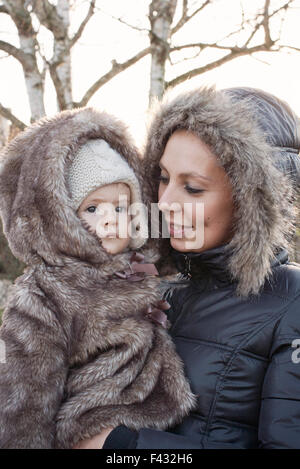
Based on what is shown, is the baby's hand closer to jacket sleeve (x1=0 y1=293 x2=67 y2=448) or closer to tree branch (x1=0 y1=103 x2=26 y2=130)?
jacket sleeve (x1=0 y1=293 x2=67 y2=448)

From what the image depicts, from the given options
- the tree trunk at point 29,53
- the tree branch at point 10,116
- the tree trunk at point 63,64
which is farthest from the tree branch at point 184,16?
the tree branch at point 10,116

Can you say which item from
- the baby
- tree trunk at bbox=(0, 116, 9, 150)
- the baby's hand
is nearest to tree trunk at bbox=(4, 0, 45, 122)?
tree trunk at bbox=(0, 116, 9, 150)

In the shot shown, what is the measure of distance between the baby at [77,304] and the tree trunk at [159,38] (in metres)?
2.86

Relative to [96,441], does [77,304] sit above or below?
above

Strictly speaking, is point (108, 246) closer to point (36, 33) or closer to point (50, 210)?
point (50, 210)

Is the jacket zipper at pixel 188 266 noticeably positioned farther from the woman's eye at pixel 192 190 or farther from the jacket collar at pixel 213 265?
the woman's eye at pixel 192 190

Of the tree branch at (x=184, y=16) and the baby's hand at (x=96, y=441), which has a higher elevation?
the tree branch at (x=184, y=16)

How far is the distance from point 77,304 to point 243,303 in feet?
2.04

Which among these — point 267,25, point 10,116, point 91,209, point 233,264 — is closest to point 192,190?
point 233,264

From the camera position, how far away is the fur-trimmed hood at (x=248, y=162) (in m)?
1.63

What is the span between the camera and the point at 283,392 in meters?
1.45

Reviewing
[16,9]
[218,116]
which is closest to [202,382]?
[218,116]

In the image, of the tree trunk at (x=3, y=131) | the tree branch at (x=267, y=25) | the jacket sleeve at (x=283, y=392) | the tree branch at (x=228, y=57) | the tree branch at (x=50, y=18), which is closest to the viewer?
the jacket sleeve at (x=283, y=392)

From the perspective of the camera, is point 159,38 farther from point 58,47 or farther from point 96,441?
point 96,441
